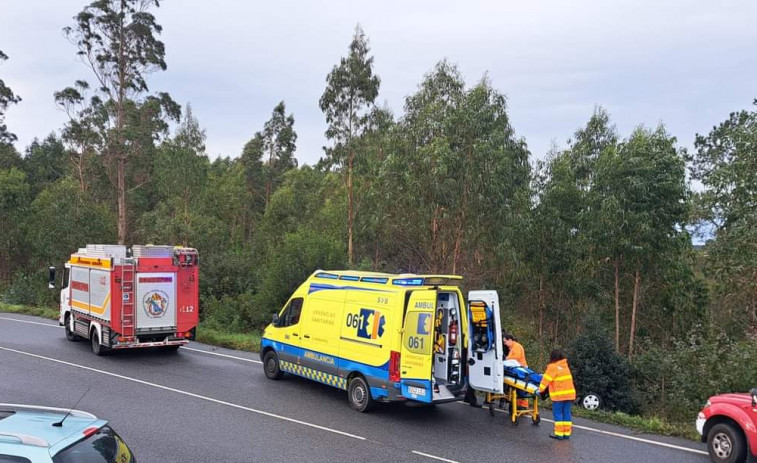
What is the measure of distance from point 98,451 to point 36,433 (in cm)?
49

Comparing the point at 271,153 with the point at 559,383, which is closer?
the point at 559,383

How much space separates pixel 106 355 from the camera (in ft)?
51.7

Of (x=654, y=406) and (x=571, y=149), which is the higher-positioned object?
(x=571, y=149)

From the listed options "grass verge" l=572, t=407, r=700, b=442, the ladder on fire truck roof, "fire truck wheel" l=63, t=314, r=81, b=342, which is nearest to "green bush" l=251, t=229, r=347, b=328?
"fire truck wheel" l=63, t=314, r=81, b=342

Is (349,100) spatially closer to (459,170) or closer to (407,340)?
(459,170)

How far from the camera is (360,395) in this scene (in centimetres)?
1073

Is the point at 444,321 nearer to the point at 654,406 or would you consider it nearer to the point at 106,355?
the point at 654,406

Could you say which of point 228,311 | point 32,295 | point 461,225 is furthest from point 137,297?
point 32,295

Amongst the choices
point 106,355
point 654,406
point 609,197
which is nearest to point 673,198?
point 609,197

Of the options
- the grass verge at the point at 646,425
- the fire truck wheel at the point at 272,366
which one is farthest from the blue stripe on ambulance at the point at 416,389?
the fire truck wheel at the point at 272,366

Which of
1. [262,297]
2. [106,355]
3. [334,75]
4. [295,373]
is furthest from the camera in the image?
[334,75]

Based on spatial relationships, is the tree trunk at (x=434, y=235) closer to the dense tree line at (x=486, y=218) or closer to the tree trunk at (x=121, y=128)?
the dense tree line at (x=486, y=218)

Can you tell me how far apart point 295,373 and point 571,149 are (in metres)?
21.4

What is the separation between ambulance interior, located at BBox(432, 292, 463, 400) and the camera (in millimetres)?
10133
